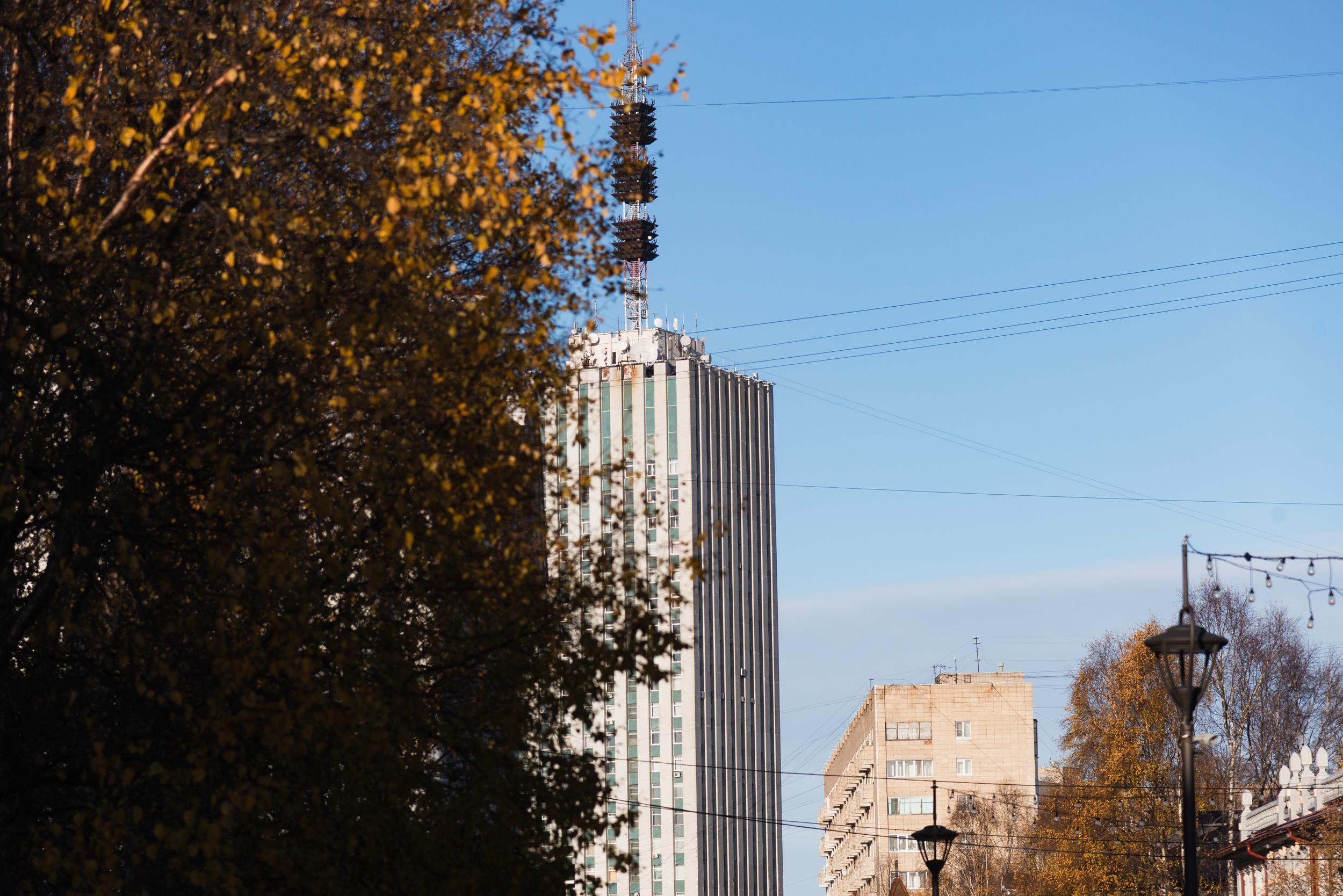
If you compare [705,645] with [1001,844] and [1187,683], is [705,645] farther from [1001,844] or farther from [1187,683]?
[1187,683]

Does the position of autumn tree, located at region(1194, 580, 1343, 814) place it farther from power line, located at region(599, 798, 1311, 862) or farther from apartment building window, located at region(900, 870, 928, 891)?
apartment building window, located at region(900, 870, 928, 891)

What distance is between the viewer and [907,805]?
12888 centimetres

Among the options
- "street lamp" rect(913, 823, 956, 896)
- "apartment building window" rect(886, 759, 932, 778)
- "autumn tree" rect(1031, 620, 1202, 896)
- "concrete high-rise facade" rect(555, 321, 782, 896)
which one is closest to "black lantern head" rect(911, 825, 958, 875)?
"street lamp" rect(913, 823, 956, 896)

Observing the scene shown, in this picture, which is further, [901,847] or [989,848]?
[901,847]

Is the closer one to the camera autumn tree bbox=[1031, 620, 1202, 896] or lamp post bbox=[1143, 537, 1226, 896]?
lamp post bbox=[1143, 537, 1226, 896]

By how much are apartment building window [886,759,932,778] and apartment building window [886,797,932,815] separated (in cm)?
175

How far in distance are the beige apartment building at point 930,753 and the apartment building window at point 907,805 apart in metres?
0.06

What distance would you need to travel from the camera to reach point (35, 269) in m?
10.0

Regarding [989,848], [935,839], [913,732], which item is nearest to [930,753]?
[913,732]

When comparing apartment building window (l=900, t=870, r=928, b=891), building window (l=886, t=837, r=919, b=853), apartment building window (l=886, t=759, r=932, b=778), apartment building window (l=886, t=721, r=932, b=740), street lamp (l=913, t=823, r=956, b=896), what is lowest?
apartment building window (l=900, t=870, r=928, b=891)

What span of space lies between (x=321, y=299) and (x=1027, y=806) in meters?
88.6

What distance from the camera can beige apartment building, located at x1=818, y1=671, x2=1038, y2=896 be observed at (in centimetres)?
12794

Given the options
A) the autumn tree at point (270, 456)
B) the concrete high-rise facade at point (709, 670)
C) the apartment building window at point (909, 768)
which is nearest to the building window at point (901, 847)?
the apartment building window at point (909, 768)

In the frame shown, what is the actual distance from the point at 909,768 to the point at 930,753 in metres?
2.09
